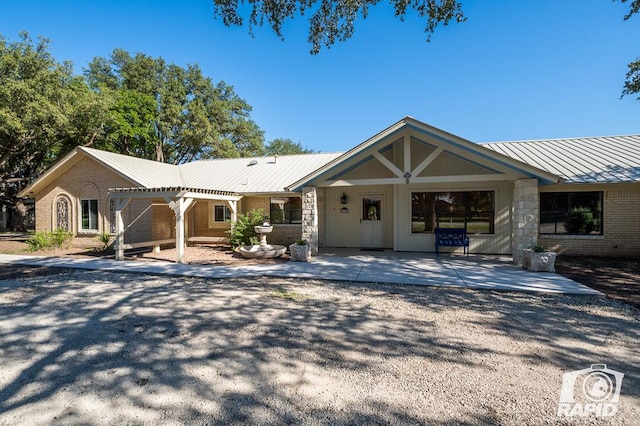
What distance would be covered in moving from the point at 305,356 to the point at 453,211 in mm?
9872

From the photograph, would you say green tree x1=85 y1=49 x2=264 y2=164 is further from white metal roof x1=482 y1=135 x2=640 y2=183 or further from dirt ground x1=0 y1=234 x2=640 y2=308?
white metal roof x1=482 y1=135 x2=640 y2=183

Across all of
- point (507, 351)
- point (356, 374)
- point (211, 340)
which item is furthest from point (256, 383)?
point (507, 351)

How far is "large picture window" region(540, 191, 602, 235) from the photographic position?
10.9 m

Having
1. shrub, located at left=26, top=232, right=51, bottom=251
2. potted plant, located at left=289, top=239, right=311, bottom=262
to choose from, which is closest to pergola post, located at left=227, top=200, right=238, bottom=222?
potted plant, located at left=289, top=239, right=311, bottom=262

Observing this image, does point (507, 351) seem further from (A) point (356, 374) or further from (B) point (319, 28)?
(B) point (319, 28)

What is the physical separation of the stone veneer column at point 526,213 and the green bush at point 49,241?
1756cm

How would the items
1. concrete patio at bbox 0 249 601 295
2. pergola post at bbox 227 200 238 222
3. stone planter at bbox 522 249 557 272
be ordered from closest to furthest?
concrete patio at bbox 0 249 601 295, stone planter at bbox 522 249 557 272, pergola post at bbox 227 200 238 222

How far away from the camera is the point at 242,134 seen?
1296 inches

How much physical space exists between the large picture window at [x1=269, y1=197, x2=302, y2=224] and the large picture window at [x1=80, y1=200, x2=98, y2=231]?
847 cm

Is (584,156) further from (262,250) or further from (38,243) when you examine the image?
(38,243)

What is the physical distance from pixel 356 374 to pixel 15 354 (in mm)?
4231

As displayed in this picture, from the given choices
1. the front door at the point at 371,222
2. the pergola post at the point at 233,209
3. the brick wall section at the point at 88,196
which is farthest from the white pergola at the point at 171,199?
the front door at the point at 371,222

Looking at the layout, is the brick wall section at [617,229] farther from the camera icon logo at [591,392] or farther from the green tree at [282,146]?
the green tree at [282,146]

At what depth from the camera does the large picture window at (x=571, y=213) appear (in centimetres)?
1095
